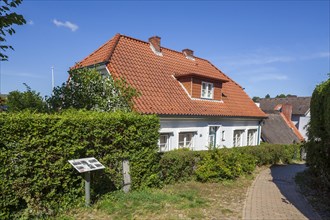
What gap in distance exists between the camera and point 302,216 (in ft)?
22.7

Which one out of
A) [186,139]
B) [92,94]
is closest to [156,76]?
[186,139]

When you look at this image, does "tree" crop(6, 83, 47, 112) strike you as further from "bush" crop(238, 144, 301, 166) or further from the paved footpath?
"bush" crop(238, 144, 301, 166)

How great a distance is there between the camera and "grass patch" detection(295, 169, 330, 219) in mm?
7625

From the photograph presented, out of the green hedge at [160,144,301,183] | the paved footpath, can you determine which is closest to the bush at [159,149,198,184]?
the green hedge at [160,144,301,183]

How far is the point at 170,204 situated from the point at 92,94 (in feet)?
18.4

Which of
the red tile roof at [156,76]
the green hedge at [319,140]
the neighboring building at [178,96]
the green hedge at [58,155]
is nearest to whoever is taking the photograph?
the green hedge at [58,155]

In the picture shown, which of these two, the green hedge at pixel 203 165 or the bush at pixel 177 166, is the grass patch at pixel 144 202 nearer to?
the bush at pixel 177 166

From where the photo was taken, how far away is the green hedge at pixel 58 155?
20.4 ft

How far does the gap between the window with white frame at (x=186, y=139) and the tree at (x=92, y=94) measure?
188 inches

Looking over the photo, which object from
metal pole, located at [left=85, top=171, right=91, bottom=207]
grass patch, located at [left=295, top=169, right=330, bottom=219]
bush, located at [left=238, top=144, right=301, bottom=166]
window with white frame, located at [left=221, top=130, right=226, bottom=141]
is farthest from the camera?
window with white frame, located at [left=221, top=130, right=226, bottom=141]

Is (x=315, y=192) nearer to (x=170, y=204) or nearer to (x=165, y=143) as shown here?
(x=170, y=204)

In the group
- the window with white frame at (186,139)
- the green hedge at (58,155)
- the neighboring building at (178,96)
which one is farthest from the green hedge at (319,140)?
the green hedge at (58,155)

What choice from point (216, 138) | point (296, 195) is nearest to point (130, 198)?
point (296, 195)

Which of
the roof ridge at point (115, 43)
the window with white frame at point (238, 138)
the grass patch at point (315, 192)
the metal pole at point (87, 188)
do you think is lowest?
the grass patch at point (315, 192)
